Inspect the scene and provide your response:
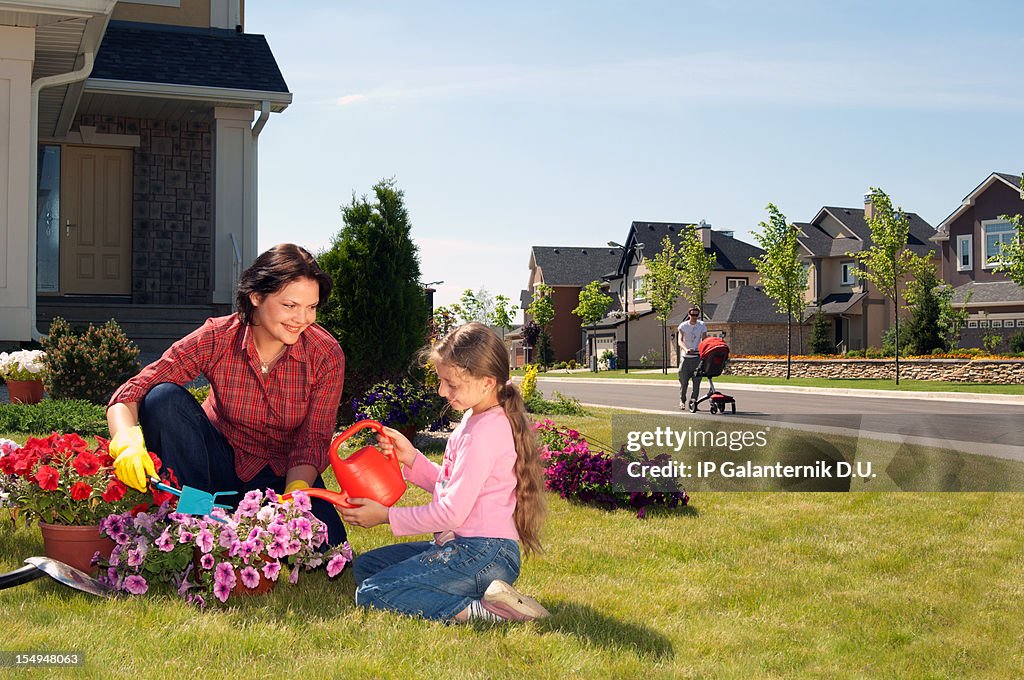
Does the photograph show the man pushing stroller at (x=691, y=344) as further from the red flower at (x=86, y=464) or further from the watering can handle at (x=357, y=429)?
the red flower at (x=86, y=464)

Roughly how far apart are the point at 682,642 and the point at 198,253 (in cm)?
1455

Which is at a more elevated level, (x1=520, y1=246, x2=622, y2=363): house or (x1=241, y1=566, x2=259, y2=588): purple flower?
(x1=520, y1=246, x2=622, y2=363): house

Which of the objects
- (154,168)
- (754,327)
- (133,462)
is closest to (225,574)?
(133,462)

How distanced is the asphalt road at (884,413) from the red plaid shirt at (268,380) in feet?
31.0

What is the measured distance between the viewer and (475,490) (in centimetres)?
398

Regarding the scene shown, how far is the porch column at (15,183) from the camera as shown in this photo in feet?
40.4

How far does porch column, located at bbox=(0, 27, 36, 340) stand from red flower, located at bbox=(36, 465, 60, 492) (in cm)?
904

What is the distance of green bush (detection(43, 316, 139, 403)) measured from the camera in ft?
36.6

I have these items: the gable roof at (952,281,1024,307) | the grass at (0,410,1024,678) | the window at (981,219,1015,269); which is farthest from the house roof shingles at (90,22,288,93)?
the window at (981,219,1015,269)

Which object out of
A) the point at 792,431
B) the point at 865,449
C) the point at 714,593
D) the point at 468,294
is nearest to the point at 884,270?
the point at 792,431

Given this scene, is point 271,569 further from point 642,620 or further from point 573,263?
point 573,263

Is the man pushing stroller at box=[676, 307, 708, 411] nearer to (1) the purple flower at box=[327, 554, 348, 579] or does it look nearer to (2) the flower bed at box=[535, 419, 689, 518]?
(2) the flower bed at box=[535, 419, 689, 518]

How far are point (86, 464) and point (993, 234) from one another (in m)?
45.4

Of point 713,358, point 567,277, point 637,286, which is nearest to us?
point 713,358
